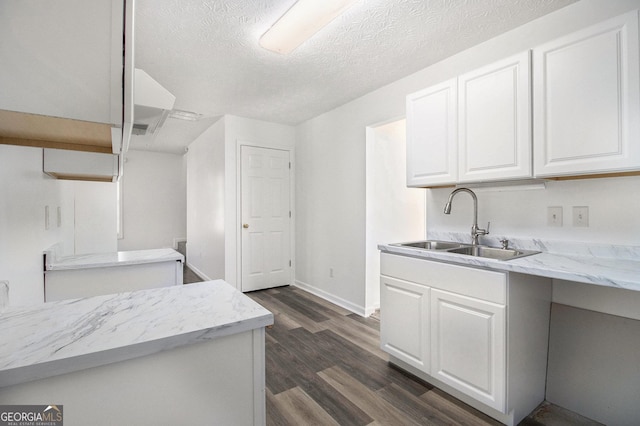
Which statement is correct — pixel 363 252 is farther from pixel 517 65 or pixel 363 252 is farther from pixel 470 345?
pixel 517 65

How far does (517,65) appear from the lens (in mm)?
1740

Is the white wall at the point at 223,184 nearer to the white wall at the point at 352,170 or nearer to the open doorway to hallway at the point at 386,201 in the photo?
the white wall at the point at 352,170

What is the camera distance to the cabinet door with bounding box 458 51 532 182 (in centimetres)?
173

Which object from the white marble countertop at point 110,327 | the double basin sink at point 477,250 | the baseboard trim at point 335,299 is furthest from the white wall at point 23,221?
the baseboard trim at point 335,299

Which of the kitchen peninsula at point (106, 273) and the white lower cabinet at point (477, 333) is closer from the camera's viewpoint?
the white lower cabinet at point (477, 333)

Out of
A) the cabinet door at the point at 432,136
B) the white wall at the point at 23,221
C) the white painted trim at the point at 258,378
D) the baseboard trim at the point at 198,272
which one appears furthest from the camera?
the baseboard trim at the point at 198,272

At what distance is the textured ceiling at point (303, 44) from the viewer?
74.7 inches

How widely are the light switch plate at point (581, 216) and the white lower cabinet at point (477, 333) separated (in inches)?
15.2

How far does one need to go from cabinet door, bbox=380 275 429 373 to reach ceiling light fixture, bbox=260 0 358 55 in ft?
5.99

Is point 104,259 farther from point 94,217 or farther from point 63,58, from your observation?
point 63,58

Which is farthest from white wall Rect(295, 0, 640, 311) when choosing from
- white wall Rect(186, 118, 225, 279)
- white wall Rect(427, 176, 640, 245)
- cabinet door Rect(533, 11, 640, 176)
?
white wall Rect(186, 118, 225, 279)

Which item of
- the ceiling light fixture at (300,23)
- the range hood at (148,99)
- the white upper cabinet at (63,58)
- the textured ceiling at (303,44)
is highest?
the textured ceiling at (303,44)

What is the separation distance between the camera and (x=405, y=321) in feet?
6.73

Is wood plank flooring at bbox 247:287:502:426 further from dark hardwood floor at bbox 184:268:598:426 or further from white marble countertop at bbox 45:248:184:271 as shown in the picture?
white marble countertop at bbox 45:248:184:271
